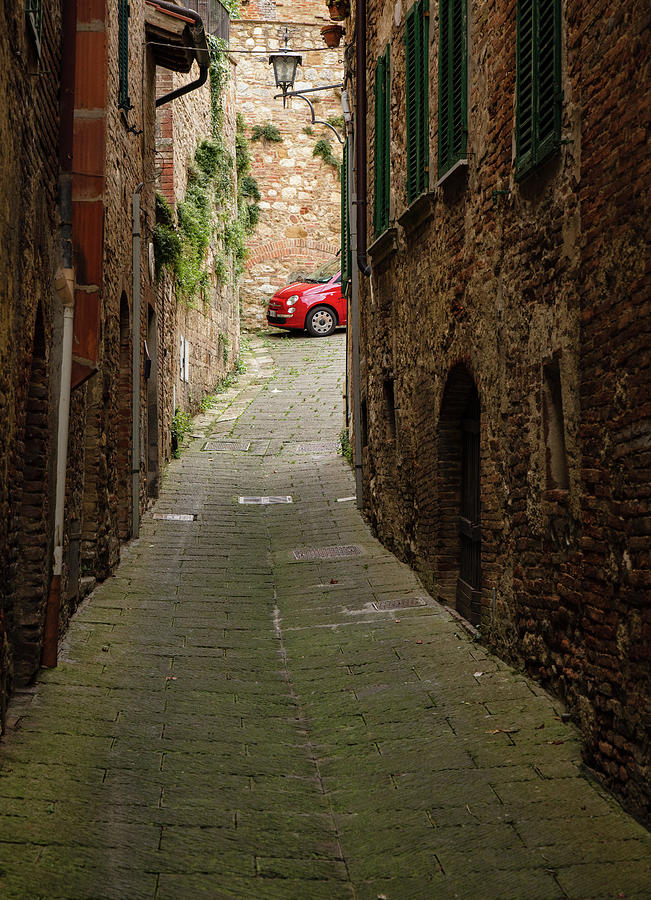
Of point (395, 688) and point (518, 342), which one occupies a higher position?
point (518, 342)

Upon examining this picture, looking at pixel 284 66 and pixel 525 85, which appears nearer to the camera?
pixel 525 85

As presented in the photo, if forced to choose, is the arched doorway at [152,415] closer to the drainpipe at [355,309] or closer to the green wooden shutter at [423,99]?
the drainpipe at [355,309]

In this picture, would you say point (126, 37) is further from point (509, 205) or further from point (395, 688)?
point (395, 688)

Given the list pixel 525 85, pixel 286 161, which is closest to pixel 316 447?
pixel 525 85

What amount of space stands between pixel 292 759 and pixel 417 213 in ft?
18.1

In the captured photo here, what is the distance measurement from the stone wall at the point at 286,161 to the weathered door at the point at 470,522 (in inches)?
736

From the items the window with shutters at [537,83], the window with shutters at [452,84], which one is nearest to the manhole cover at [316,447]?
the window with shutters at [452,84]

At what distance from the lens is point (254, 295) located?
27.0 meters

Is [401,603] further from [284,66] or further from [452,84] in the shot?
[284,66]

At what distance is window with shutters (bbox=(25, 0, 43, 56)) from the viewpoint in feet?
18.9

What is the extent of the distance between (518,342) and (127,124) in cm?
593

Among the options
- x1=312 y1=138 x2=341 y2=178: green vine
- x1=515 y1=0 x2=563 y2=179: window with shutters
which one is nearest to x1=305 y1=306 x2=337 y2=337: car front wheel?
x1=312 y1=138 x2=341 y2=178: green vine

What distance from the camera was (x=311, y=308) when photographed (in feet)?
81.0

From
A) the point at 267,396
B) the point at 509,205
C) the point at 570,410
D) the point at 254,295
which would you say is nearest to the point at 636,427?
the point at 570,410
